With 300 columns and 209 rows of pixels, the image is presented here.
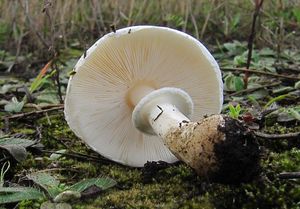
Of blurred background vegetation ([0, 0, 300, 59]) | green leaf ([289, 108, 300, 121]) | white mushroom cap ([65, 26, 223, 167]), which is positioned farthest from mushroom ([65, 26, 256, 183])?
blurred background vegetation ([0, 0, 300, 59])

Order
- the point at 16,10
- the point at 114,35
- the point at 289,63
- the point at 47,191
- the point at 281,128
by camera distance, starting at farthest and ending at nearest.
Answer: the point at 16,10 < the point at 289,63 < the point at 281,128 < the point at 114,35 < the point at 47,191

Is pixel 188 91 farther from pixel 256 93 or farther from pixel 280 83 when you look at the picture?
pixel 280 83

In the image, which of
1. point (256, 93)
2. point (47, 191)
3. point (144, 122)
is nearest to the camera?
point (47, 191)

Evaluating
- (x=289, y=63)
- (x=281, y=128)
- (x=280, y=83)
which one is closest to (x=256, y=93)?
(x=280, y=83)

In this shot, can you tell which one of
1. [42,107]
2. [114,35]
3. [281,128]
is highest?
[114,35]

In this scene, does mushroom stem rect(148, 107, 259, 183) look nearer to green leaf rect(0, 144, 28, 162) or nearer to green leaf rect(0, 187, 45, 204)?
green leaf rect(0, 187, 45, 204)

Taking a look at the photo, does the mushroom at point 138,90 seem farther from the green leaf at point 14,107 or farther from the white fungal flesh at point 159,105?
the green leaf at point 14,107

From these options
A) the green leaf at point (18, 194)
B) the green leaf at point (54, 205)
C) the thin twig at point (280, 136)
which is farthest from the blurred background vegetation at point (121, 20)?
the green leaf at point (54, 205)
